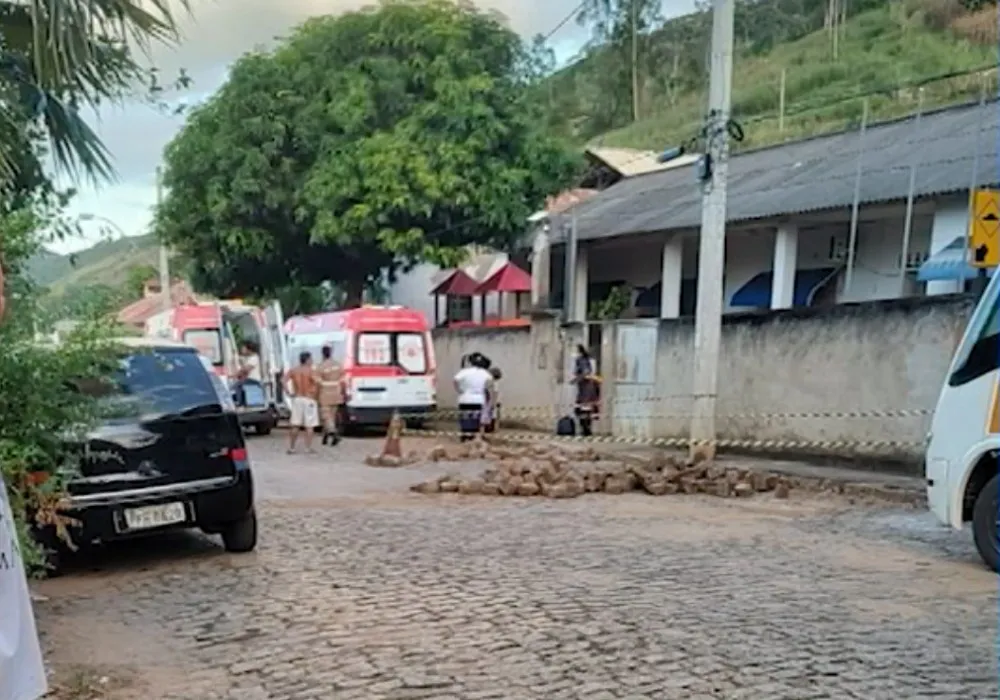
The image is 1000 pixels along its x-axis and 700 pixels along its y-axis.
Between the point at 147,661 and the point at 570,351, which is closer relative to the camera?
the point at 147,661

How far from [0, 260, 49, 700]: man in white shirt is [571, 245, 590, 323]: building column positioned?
21859 mm

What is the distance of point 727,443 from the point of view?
16828mm

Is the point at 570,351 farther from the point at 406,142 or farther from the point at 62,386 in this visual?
the point at 62,386

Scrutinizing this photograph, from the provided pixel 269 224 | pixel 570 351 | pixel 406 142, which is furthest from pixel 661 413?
pixel 269 224

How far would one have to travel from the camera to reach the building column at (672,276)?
22.5 metres

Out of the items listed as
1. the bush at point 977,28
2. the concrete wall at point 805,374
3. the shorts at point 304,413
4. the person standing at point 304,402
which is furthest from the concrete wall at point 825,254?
the bush at point 977,28

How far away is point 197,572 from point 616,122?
2137 inches

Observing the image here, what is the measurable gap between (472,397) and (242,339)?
7.91 m

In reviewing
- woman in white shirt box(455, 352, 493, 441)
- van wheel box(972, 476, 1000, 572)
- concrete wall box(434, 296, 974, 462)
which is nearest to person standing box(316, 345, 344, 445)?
woman in white shirt box(455, 352, 493, 441)

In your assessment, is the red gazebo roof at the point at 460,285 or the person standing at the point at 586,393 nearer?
the person standing at the point at 586,393

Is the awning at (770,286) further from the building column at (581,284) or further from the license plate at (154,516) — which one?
the license plate at (154,516)

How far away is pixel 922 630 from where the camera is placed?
244 inches

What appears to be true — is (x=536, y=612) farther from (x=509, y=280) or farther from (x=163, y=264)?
(x=163, y=264)

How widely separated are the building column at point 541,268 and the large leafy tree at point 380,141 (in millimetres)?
798
